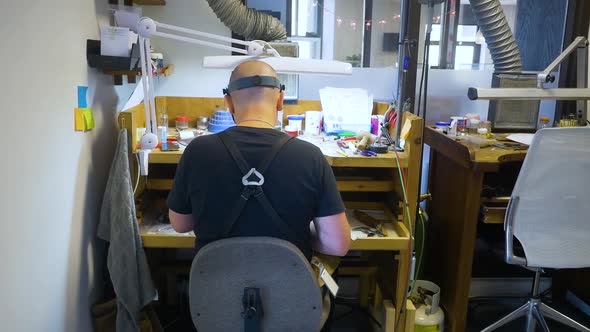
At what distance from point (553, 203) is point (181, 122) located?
161 cm

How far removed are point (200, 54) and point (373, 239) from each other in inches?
50.1

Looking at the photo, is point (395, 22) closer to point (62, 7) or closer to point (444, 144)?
point (444, 144)

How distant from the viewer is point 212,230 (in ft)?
3.99

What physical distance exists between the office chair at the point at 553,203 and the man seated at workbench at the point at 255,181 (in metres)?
0.86

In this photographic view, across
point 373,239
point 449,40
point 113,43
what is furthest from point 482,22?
point 113,43

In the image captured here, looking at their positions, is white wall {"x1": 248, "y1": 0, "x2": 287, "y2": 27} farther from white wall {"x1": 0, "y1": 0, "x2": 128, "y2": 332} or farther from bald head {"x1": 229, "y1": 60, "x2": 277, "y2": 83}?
bald head {"x1": 229, "y1": 60, "x2": 277, "y2": 83}

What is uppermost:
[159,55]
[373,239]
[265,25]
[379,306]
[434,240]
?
[265,25]

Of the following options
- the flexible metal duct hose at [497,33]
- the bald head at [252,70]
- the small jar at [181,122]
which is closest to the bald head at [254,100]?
the bald head at [252,70]

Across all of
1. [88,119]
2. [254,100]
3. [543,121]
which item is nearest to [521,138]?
[543,121]

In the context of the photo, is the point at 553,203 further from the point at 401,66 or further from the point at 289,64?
the point at 289,64

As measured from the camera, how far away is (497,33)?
218cm

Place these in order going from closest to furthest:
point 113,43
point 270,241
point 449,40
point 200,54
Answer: point 270,241, point 113,43, point 200,54, point 449,40

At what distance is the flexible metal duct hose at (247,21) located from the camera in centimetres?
202

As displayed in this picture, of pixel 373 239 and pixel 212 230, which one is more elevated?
pixel 212 230
